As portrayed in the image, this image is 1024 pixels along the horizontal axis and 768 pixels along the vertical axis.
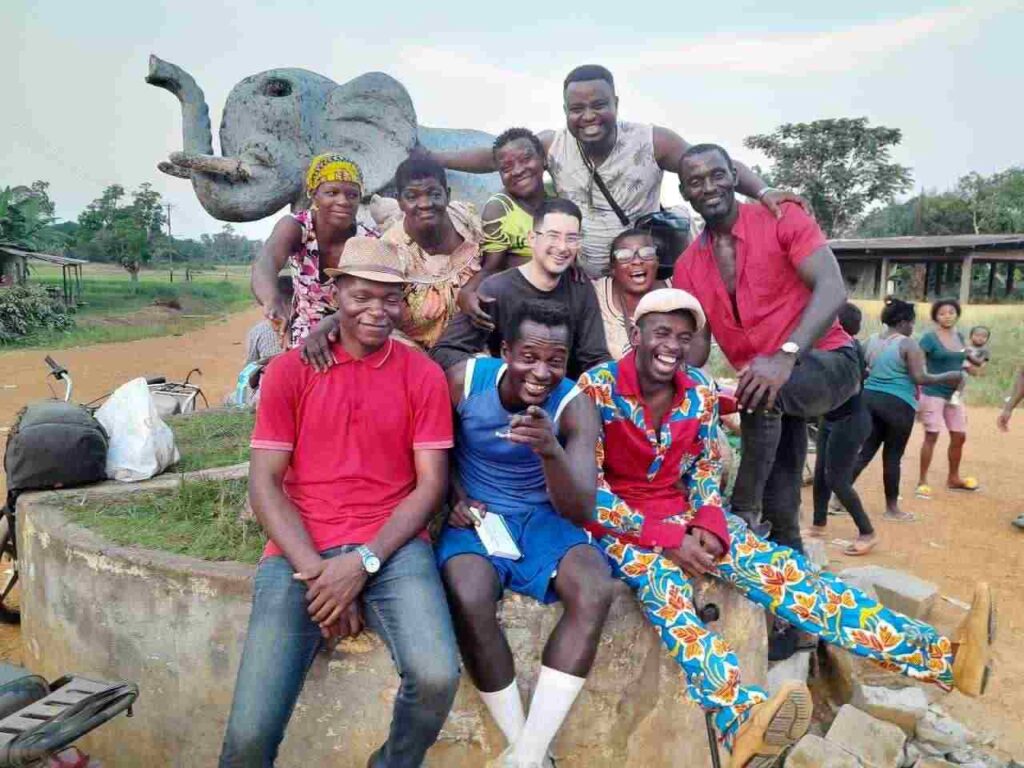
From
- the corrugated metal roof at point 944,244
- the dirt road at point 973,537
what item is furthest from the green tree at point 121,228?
the corrugated metal roof at point 944,244

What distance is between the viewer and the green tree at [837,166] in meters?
32.1

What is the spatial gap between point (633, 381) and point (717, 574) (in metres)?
0.75

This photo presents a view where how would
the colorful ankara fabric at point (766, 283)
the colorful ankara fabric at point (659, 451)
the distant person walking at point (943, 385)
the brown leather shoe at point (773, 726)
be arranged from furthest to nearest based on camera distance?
the distant person walking at point (943, 385) → the colorful ankara fabric at point (766, 283) → the colorful ankara fabric at point (659, 451) → the brown leather shoe at point (773, 726)

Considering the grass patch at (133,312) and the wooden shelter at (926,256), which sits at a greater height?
the wooden shelter at (926,256)

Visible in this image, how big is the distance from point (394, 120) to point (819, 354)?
6.48m

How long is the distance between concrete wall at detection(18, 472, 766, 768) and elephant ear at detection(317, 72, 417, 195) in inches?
248

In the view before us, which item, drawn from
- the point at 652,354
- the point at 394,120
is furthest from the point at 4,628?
the point at 394,120

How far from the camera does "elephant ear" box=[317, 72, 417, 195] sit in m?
8.64

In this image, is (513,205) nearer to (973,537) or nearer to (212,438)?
(212,438)

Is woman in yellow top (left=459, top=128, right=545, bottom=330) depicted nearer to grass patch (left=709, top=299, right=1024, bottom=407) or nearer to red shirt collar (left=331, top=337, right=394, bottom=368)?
red shirt collar (left=331, top=337, right=394, bottom=368)

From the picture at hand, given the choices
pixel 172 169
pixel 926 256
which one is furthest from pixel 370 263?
pixel 926 256

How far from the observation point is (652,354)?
9.50 ft

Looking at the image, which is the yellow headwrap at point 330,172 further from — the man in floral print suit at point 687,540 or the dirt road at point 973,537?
the dirt road at point 973,537

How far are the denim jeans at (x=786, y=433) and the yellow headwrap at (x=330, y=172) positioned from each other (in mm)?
1972
